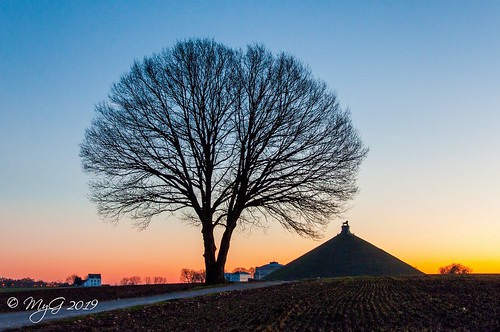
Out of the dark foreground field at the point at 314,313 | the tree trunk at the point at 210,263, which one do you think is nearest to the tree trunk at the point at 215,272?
the tree trunk at the point at 210,263

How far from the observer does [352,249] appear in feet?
227

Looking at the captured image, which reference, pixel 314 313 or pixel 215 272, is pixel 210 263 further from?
pixel 314 313

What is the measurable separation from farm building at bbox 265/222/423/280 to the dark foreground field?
40272 mm

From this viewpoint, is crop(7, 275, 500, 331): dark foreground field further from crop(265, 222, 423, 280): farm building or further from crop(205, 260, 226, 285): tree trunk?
crop(265, 222, 423, 280): farm building


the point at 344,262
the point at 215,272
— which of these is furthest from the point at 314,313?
the point at 344,262

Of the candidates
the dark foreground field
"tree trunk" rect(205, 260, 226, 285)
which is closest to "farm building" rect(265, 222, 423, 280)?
"tree trunk" rect(205, 260, 226, 285)

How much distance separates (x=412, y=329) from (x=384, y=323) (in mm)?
1084

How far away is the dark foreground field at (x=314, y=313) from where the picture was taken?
14.4m

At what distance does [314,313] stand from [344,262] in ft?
164

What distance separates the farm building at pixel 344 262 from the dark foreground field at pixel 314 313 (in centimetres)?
4027

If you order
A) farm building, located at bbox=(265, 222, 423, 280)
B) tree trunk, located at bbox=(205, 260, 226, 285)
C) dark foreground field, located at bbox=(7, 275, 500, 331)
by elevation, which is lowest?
dark foreground field, located at bbox=(7, 275, 500, 331)

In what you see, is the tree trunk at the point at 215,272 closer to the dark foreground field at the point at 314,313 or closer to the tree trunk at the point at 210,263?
the tree trunk at the point at 210,263

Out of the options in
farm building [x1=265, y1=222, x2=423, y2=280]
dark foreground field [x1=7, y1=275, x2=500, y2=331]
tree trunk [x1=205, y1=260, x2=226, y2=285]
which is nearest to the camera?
dark foreground field [x1=7, y1=275, x2=500, y2=331]

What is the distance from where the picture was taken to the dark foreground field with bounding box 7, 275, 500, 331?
14359mm
